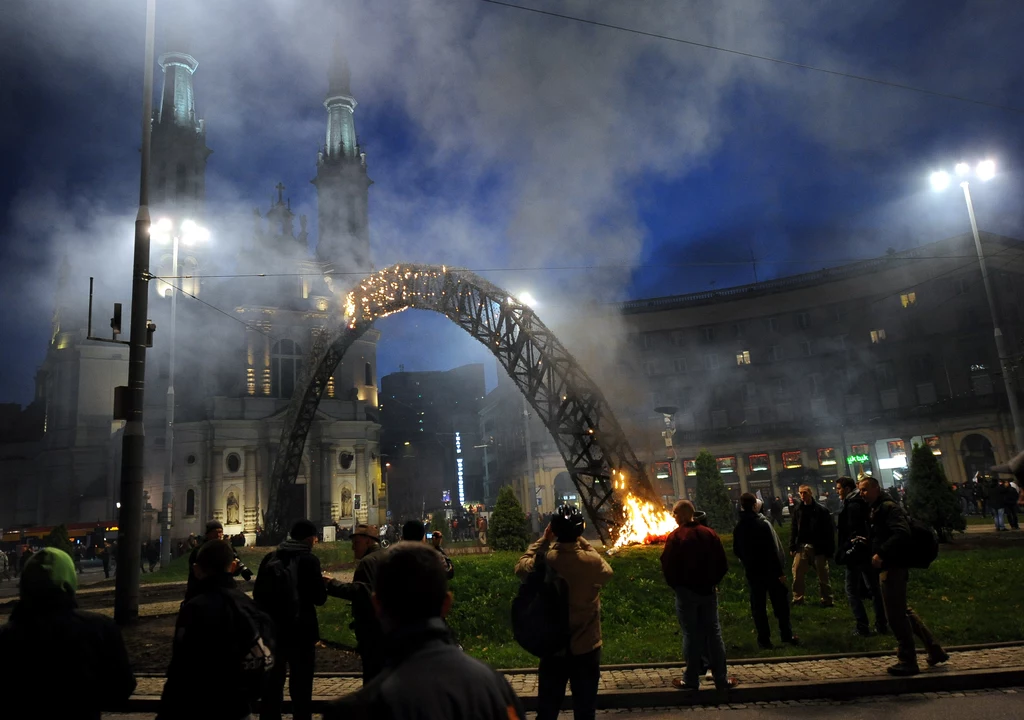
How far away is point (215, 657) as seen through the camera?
3.69 metres

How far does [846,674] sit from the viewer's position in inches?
265

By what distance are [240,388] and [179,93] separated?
30052 mm

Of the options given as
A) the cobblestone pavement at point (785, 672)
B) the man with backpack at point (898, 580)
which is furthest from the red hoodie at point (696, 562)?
the man with backpack at point (898, 580)

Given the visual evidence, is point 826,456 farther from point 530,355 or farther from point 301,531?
point 301,531

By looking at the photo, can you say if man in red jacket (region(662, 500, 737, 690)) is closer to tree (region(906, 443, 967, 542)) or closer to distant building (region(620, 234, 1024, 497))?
tree (region(906, 443, 967, 542))

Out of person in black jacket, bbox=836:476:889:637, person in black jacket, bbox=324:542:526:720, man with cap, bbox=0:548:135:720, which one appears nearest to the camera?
person in black jacket, bbox=324:542:526:720

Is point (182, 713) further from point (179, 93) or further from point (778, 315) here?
point (179, 93)

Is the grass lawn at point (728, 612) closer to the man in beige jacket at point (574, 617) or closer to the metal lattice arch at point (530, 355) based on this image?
the man in beige jacket at point (574, 617)

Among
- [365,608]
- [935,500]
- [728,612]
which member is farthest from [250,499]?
[365,608]

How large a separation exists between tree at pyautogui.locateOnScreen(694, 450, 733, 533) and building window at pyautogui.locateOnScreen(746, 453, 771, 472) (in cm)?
2764

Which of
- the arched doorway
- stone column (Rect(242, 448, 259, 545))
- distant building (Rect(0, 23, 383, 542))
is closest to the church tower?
distant building (Rect(0, 23, 383, 542))

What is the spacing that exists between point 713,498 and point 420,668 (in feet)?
74.4

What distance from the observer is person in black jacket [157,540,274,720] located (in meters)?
3.59

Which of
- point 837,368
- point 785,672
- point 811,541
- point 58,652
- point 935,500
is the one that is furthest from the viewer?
point 837,368
